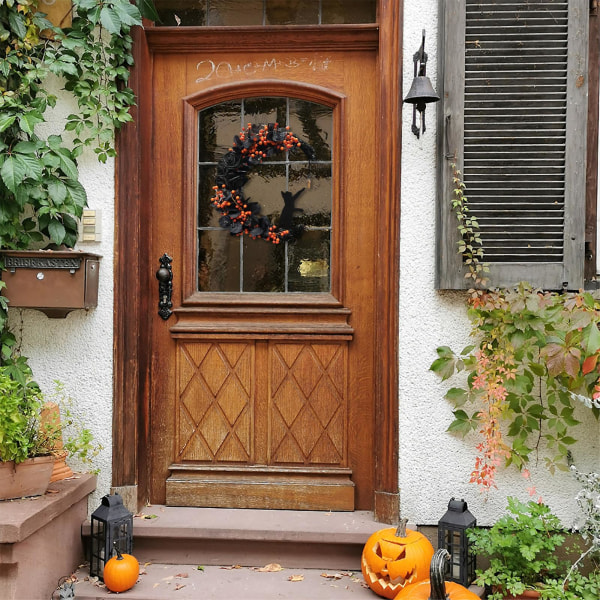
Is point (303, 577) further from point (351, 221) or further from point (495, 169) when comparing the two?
point (495, 169)

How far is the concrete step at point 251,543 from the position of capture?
3018 millimetres

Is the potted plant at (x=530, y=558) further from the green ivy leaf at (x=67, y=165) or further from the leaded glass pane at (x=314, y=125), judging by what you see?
the green ivy leaf at (x=67, y=165)

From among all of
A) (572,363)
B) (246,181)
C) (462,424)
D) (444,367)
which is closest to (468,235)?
(444,367)

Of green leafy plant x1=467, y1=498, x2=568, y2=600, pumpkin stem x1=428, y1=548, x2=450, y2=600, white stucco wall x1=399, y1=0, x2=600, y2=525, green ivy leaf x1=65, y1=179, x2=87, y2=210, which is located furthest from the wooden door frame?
pumpkin stem x1=428, y1=548, x2=450, y2=600

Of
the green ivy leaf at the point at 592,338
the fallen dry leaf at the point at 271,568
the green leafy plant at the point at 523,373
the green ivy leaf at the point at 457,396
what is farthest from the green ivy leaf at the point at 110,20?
the fallen dry leaf at the point at 271,568

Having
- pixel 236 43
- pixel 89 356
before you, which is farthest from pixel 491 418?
pixel 236 43

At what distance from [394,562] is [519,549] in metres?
0.57

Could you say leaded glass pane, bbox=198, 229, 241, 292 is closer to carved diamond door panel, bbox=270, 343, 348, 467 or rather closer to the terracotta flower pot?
carved diamond door panel, bbox=270, 343, 348, 467

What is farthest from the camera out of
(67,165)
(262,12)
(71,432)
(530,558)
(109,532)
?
(262,12)

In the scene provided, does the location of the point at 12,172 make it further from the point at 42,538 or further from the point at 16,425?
the point at 42,538

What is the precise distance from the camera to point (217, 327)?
335 centimetres

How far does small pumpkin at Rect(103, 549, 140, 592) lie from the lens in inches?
108

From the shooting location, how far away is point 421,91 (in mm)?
2865

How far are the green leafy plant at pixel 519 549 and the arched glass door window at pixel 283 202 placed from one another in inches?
58.9
